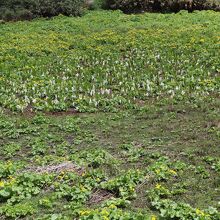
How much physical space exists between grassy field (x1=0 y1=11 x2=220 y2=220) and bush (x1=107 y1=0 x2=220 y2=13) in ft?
25.2

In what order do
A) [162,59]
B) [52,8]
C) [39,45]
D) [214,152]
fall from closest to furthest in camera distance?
[214,152] < [162,59] < [39,45] < [52,8]

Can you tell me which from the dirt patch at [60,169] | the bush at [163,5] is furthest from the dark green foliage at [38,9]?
the dirt patch at [60,169]

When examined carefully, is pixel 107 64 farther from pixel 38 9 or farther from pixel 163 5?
pixel 163 5

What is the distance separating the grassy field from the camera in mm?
7422

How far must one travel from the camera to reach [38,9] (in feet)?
90.3

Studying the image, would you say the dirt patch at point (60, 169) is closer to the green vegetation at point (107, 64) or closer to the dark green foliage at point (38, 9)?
the green vegetation at point (107, 64)

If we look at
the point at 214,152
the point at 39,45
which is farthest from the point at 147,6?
the point at 214,152

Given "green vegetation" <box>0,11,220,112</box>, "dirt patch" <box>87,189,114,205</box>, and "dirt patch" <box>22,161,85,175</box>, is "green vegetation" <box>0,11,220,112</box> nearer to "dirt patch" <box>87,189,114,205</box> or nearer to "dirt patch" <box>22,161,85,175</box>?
"dirt patch" <box>22,161,85,175</box>

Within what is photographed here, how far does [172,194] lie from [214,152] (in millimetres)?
1813

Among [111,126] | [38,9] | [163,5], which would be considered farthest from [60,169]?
[163,5]

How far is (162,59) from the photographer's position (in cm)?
1577

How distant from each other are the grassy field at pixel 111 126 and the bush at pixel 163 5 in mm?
7690

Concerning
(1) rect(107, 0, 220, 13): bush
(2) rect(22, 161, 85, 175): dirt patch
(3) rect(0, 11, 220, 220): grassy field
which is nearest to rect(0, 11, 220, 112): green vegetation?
(3) rect(0, 11, 220, 220): grassy field

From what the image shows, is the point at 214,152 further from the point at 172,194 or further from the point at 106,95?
the point at 106,95
